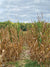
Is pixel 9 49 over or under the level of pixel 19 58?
over

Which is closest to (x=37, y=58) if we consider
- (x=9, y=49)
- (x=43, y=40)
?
(x=43, y=40)

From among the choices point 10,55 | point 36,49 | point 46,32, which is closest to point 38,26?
point 46,32

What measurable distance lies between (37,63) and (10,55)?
1.01m

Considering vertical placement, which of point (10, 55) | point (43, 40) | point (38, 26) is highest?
point (38, 26)

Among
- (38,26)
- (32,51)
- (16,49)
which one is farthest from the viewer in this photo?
(38,26)

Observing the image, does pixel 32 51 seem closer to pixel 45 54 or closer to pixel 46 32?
pixel 45 54

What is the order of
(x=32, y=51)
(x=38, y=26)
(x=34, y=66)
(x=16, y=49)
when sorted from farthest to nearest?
(x=38, y=26), (x=16, y=49), (x=32, y=51), (x=34, y=66)

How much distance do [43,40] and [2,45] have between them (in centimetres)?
165

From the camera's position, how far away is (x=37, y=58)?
447 centimetres

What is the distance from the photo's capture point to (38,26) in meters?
5.80

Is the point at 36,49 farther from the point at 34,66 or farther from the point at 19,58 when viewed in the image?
the point at 19,58

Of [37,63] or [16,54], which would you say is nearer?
[37,63]

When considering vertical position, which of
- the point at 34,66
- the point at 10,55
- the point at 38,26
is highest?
the point at 38,26

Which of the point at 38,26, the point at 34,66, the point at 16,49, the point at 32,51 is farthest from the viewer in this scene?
the point at 38,26
